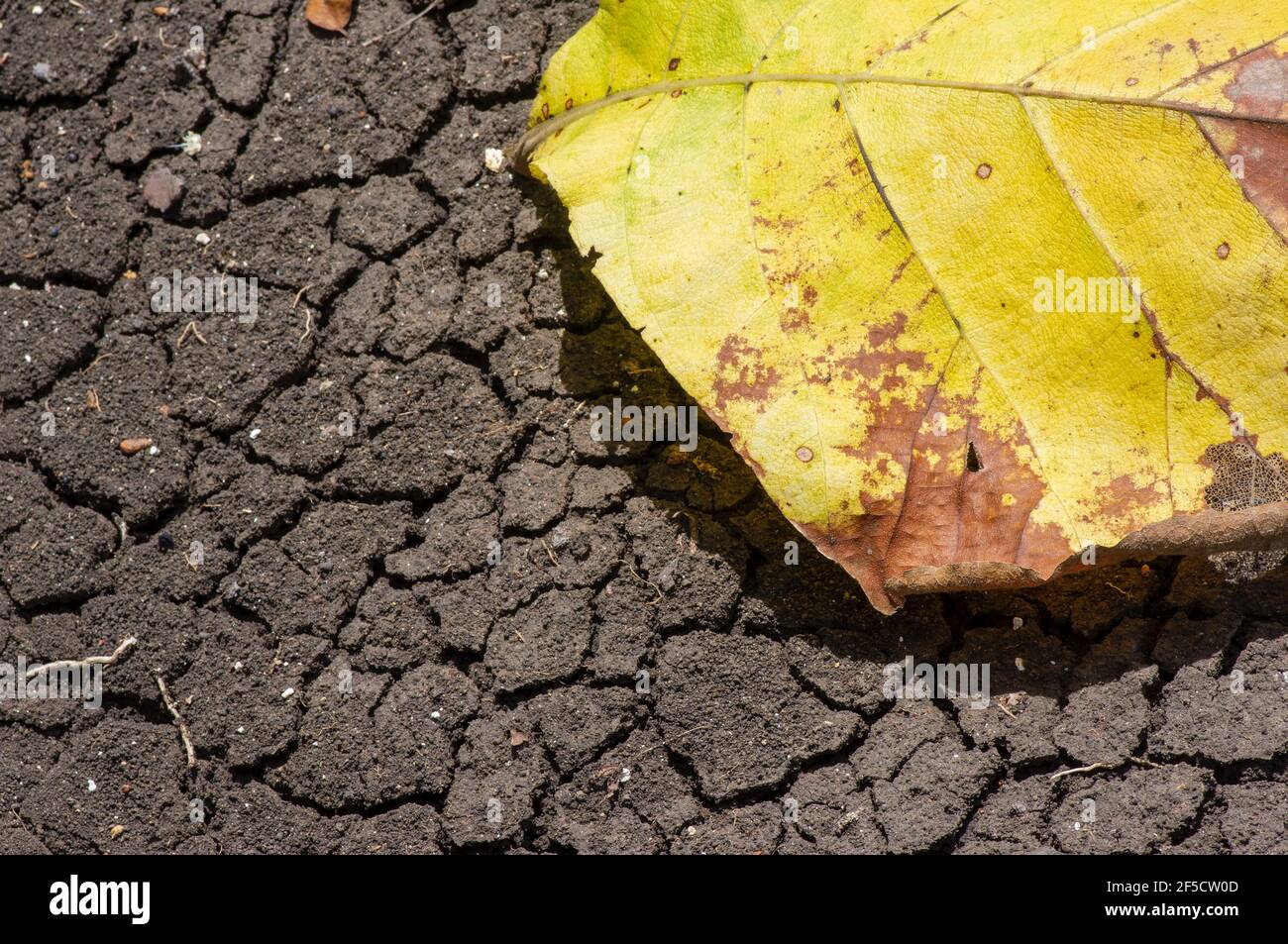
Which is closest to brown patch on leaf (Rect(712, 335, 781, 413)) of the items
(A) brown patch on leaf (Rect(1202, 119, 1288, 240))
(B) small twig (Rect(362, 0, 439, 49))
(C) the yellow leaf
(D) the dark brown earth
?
(C) the yellow leaf

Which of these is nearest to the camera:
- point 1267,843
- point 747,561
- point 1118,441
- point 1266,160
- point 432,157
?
point 1266,160

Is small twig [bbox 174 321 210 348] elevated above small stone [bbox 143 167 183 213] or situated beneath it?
situated beneath

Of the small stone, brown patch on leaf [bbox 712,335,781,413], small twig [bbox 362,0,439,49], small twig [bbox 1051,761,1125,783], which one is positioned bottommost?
small twig [bbox 1051,761,1125,783]

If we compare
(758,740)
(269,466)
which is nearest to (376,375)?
(269,466)

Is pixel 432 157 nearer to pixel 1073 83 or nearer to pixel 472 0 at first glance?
pixel 472 0

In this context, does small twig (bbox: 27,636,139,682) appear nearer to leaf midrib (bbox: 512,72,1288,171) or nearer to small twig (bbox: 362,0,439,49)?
leaf midrib (bbox: 512,72,1288,171)

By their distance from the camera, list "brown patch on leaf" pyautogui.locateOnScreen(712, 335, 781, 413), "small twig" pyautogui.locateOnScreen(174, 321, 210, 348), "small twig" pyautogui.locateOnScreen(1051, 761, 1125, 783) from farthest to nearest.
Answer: "small twig" pyautogui.locateOnScreen(174, 321, 210, 348), "small twig" pyautogui.locateOnScreen(1051, 761, 1125, 783), "brown patch on leaf" pyautogui.locateOnScreen(712, 335, 781, 413)

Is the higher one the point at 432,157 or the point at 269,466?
the point at 432,157
